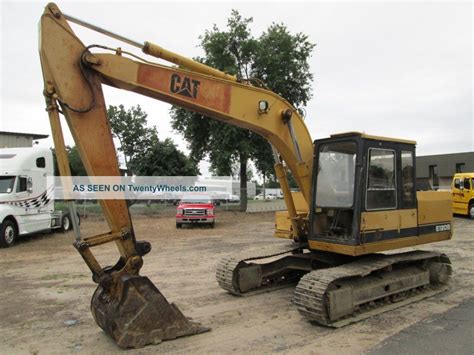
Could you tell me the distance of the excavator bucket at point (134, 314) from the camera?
16.1ft

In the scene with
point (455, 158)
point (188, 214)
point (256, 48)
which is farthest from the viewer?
point (455, 158)

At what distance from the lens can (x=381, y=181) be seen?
6.55 m

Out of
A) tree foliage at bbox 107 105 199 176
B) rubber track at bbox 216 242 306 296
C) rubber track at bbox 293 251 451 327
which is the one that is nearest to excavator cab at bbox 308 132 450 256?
rubber track at bbox 293 251 451 327

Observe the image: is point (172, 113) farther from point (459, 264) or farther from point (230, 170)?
point (459, 264)

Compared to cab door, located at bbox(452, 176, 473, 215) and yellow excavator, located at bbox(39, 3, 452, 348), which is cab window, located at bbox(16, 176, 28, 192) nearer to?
yellow excavator, located at bbox(39, 3, 452, 348)

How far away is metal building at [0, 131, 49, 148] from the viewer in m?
34.8

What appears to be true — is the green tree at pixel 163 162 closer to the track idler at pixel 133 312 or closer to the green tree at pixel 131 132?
the green tree at pixel 131 132

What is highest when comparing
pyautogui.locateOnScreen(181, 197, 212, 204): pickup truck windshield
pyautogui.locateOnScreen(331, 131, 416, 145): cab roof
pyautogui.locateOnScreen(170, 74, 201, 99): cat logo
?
pyautogui.locateOnScreen(170, 74, 201, 99): cat logo

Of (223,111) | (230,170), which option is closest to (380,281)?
(223,111)

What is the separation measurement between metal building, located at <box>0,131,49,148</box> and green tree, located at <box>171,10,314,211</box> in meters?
16.9

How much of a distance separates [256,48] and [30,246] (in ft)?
60.2

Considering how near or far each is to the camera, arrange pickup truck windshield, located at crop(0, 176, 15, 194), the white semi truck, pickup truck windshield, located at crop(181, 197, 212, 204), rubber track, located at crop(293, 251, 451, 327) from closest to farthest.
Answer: rubber track, located at crop(293, 251, 451, 327), the white semi truck, pickup truck windshield, located at crop(0, 176, 15, 194), pickup truck windshield, located at crop(181, 197, 212, 204)

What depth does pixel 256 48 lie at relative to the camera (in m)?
26.6

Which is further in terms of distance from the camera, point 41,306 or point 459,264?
point 459,264
